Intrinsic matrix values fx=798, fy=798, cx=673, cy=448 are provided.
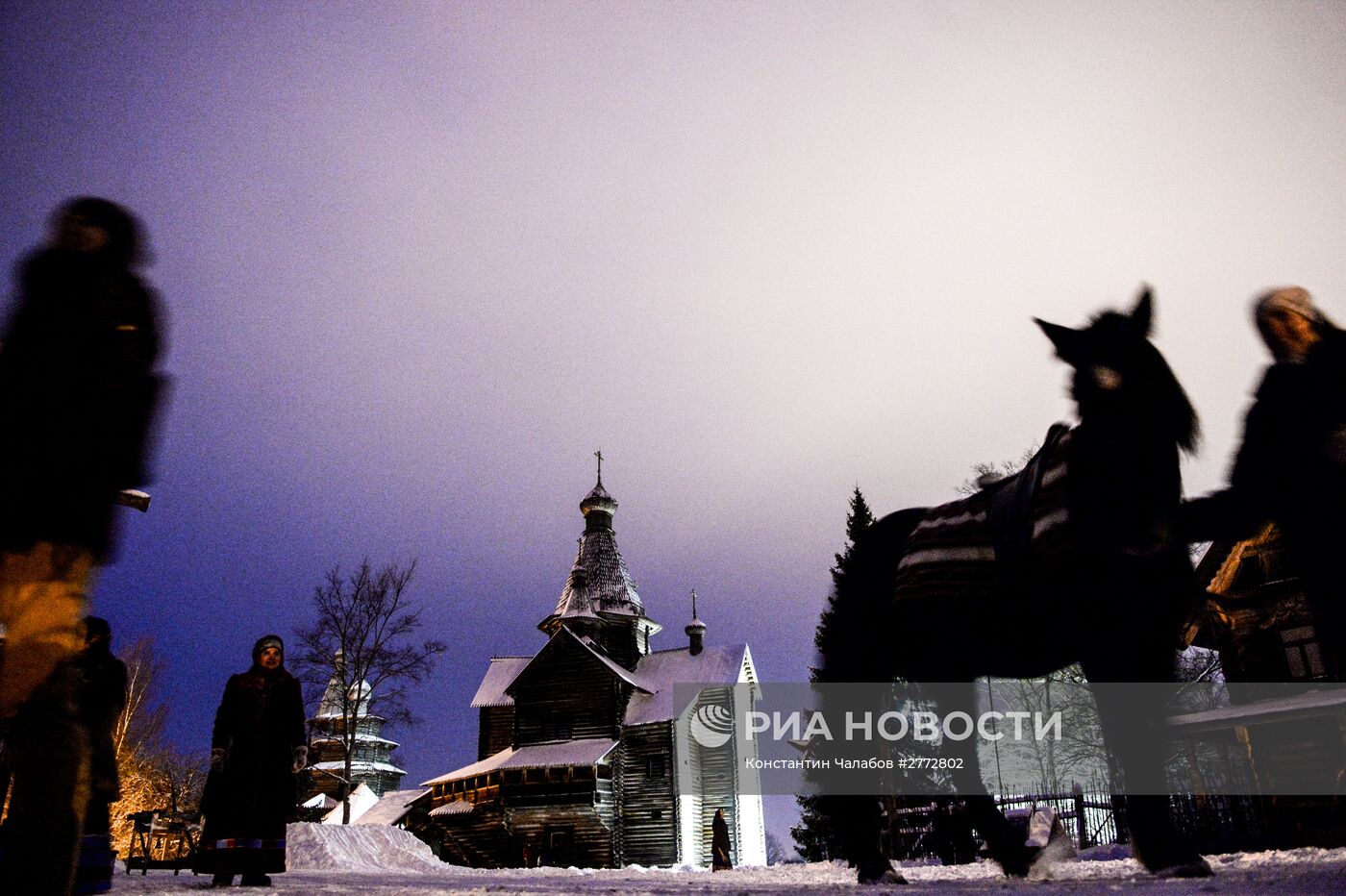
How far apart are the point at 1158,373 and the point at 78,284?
4232mm

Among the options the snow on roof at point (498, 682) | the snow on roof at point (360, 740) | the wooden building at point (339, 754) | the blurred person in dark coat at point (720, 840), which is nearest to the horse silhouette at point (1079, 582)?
the blurred person in dark coat at point (720, 840)

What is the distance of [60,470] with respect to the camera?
2336 millimetres

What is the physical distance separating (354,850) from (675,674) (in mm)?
24979

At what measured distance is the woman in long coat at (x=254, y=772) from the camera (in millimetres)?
6438

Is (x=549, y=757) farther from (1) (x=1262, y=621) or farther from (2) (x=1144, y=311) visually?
(2) (x=1144, y=311)

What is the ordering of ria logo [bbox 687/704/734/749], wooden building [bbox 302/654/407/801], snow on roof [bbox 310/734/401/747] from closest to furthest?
ria logo [bbox 687/704/734/749]
wooden building [bbox 302/654/407/801]
snow on roof [bbox 310/734/401/747]

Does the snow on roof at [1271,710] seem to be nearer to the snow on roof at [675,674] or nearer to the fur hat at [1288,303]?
the fur hat at [1288,303]

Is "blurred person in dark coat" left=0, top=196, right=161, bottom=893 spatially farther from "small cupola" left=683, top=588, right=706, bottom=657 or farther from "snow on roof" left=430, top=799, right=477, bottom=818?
"small cupola" left=683, top=588, right=706, bottom=657

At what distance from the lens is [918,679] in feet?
15.3

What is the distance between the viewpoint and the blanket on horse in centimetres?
371

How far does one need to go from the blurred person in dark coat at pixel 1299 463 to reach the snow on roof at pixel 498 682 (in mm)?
39082

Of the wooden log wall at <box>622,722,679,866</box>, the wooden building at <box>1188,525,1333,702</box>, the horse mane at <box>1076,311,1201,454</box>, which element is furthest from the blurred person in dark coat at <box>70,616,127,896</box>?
the wooden log wall at <box>622,722,679,866</box>

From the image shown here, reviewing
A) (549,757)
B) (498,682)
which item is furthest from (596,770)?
(498,682)

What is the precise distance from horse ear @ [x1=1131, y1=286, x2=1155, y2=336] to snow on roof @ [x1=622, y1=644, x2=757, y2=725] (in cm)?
3352
